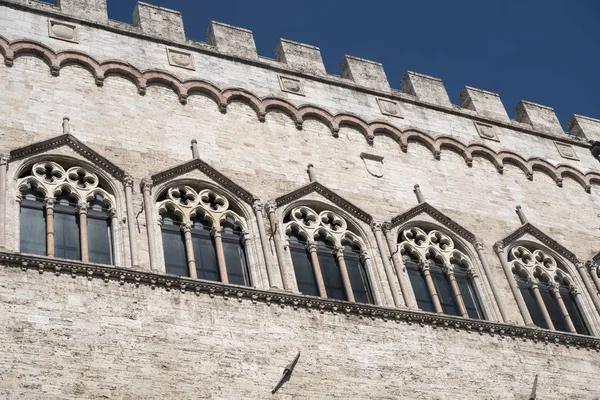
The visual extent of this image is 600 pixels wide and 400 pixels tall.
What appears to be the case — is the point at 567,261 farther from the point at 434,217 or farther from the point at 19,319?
the point at 19,319

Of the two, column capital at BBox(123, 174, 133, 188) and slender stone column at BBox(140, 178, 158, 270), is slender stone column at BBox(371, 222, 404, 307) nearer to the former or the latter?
slender stone column at BBox(140, 178, 158, 270)

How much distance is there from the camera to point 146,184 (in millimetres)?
16141

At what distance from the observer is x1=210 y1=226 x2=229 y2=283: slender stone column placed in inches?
617

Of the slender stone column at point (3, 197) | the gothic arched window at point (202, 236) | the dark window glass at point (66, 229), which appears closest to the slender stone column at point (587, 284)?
the gothic arched window at point (202, 236)

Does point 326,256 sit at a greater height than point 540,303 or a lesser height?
greater

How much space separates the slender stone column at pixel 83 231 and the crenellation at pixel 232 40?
5.53 m

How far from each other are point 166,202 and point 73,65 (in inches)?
131

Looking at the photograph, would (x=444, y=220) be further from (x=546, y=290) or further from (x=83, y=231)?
(x=83, y=231)

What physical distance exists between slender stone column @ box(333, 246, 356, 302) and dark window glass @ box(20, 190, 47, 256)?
4860mm

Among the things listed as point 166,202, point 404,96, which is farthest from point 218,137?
point 404,96

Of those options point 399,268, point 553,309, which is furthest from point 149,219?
point 553,309

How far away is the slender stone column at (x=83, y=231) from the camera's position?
14.8 meters

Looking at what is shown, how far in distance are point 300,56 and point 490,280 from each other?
6160mm

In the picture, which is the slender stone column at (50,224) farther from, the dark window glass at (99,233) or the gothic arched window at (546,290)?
the gothic arched window at (546,290)
